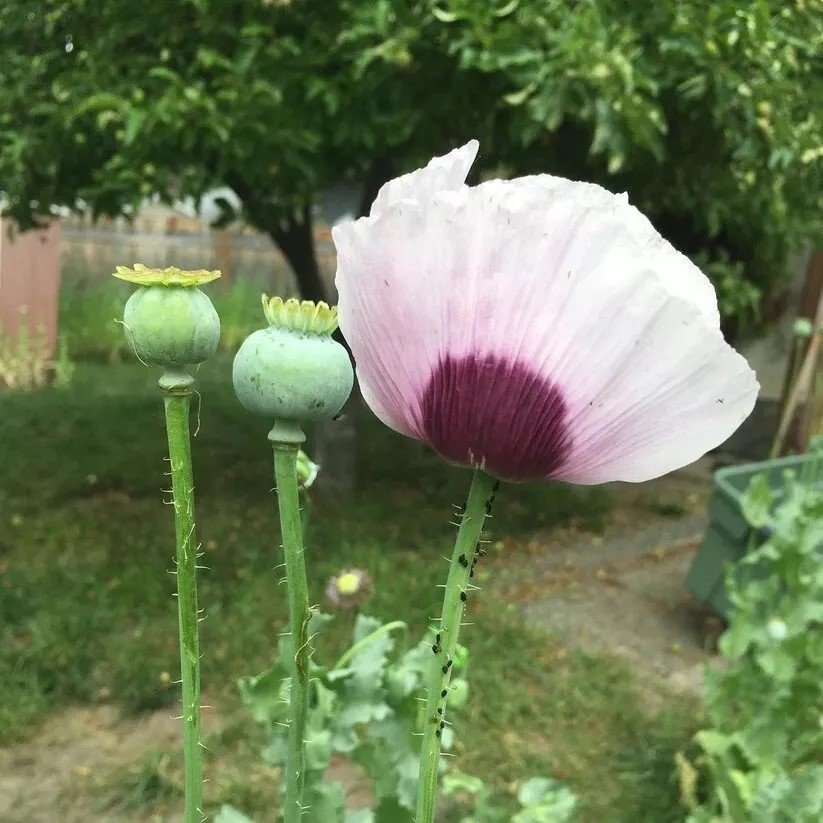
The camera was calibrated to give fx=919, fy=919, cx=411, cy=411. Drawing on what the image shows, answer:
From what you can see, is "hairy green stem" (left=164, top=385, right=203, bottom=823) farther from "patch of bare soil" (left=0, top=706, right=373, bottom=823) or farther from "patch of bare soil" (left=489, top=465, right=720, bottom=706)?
"patch of bare soil" (left=489, top=465, right=720, bottom=706)

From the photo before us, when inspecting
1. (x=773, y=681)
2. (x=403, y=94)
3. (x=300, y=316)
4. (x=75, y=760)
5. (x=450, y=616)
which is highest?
(x=300, y=316)

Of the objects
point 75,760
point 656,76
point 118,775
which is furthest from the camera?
point 656,76

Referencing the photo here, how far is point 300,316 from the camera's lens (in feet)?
1.26

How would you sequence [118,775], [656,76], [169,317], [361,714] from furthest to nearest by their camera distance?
1. [656,76]
2. [118,775]
3. [361,714]
4. [169,317]

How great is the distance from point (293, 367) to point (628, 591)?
3257 millimetres

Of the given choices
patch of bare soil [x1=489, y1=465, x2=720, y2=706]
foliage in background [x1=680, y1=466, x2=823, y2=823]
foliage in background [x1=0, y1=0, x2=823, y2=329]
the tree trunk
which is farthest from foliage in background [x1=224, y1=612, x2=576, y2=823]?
the tree trunk

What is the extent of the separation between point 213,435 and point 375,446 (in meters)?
0.88

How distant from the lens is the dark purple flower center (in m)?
0.39

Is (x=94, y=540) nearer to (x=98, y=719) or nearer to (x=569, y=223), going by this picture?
(x=98, y=719)

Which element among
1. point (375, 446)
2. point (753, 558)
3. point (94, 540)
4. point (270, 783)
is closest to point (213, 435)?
point (375, 446)

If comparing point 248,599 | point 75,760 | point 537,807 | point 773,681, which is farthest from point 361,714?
point 248,599

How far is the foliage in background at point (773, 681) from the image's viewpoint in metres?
1.76

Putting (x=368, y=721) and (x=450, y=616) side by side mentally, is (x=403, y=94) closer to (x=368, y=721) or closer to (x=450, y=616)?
(x=368, y=721)

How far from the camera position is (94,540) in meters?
3.42
